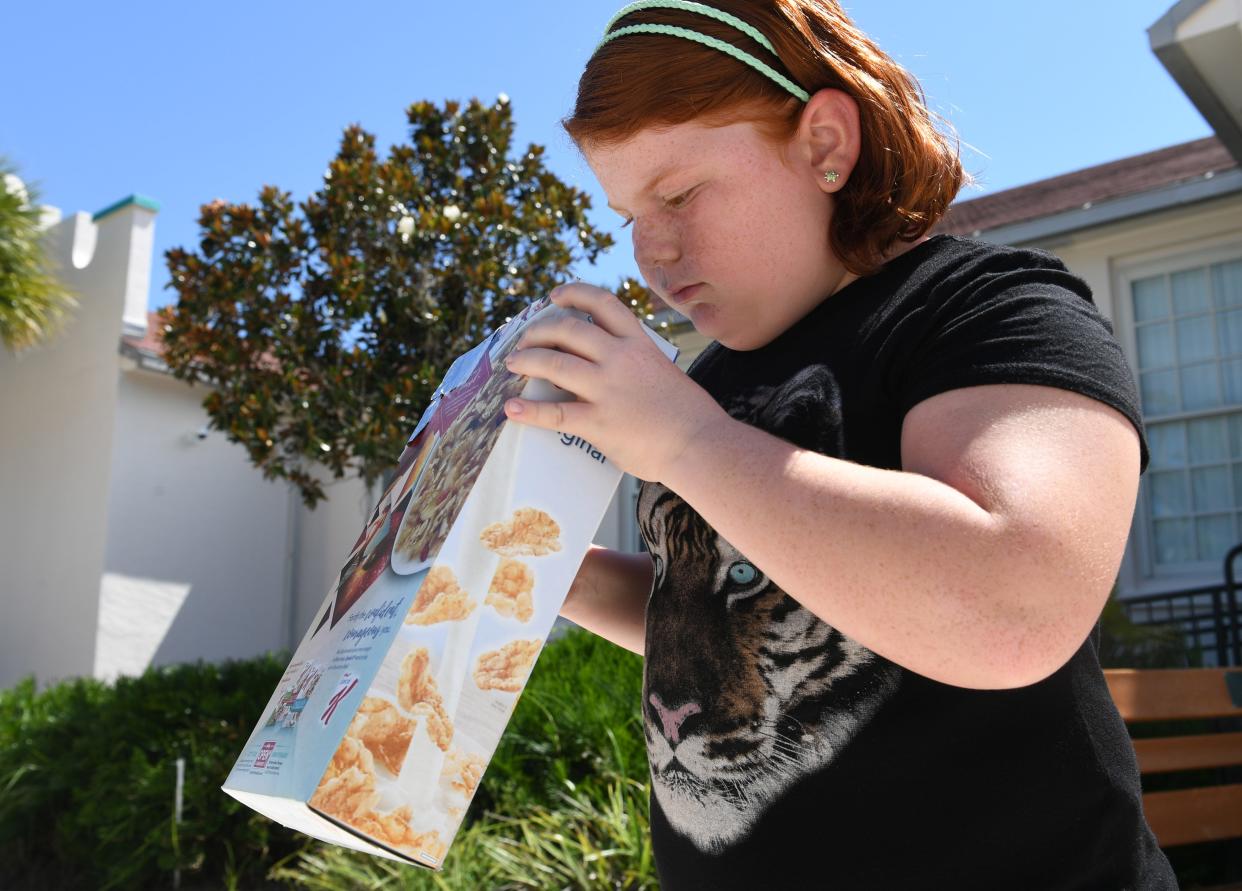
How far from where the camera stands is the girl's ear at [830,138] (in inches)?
51.5

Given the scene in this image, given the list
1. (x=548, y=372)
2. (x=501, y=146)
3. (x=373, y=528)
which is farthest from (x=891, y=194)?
(x=501, y=146)

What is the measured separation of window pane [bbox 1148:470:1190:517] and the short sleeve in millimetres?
8255

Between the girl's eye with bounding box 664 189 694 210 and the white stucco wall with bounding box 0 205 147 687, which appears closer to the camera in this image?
the girl's eye with bounding box 664 189 694 210

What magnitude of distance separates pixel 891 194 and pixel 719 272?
236 millimetres

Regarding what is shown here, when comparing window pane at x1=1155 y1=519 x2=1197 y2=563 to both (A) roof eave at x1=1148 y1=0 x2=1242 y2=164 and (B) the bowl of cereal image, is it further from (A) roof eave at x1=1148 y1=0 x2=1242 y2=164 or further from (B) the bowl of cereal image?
(B) the bowl of cereal image

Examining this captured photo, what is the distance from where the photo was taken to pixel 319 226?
7344 millimetres

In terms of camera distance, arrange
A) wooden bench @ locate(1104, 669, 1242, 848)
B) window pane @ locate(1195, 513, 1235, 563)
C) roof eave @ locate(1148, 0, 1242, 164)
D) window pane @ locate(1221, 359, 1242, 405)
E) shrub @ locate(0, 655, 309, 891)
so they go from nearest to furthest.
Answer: wooden bench @ locate(1104, 669, 1242, 848), shrub @ locate(0, 655, 309, 891), roof eave @ locate(1148, 0, 1242, 164), window pane @ locate(1195, 513, 1235, 563), window pane @ locate(1221, 359, 1242, 405)

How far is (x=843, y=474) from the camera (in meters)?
0.95

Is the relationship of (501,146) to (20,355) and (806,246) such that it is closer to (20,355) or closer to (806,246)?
(806,246)

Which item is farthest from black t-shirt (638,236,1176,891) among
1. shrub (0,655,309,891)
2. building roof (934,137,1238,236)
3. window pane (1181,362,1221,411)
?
window pane (1181,362,1221,411)

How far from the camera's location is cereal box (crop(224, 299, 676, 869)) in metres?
1.04

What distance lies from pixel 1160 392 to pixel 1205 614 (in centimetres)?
183

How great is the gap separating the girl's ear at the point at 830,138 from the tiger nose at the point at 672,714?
65 centimetres

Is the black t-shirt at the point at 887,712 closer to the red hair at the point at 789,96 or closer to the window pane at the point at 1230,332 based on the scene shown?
the red hair at the point at 789,96
